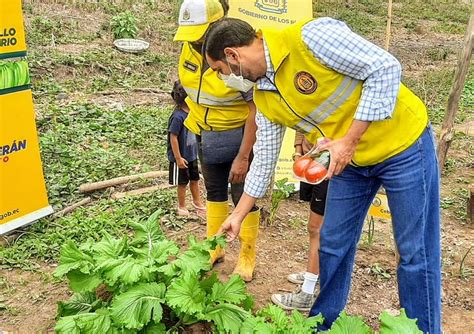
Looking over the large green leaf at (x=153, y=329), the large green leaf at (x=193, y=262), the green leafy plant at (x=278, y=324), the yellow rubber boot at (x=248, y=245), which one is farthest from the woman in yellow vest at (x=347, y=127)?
the yellow rubber boot at (x=248, y=245)

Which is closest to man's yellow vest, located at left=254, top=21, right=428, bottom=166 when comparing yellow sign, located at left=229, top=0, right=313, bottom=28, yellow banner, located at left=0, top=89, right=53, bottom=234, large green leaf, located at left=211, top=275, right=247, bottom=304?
large green leaf, located at left=211, top=275, right=247, bottom=304

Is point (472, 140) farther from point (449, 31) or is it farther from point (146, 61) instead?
point (449, 31)

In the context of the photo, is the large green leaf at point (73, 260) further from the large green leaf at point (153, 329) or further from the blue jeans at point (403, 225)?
the blue jeans at point (403, 225)

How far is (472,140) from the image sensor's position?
7.58 meters

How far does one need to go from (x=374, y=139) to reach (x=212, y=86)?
1147 mm

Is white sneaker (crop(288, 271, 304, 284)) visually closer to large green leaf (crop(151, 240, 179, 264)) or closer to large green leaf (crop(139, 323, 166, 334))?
large green leaf (crop(151, 240, 179, 264))

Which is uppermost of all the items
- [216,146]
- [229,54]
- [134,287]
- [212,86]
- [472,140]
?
[229,54]

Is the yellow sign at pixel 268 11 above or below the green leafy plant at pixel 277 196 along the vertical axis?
above

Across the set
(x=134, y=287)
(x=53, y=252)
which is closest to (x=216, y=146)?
(x=134, y=287)

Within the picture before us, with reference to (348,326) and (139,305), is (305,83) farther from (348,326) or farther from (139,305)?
(139,305)

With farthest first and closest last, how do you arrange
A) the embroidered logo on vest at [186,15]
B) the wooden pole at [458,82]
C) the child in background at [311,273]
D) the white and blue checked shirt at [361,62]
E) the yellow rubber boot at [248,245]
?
1. the wooden pole at [458,82]
2. the yellow rubber boot at [248,245]
3. the child in background at [311,273]
4. the embroidered logo on vest at [186,15]
5. the white and blue checked shirt at [361,62]

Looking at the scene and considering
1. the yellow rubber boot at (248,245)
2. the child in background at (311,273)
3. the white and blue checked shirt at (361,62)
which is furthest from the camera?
the yellow rubber boot at (248,245)

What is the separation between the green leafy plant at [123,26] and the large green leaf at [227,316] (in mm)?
8141

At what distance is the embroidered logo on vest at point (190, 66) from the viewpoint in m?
3.46
